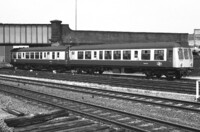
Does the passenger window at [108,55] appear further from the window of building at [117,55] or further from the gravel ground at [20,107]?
the gravel ground at [20,107]

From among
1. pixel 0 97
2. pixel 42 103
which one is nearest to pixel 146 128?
pixel 42 103

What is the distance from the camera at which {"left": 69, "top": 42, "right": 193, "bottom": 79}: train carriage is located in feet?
75.7

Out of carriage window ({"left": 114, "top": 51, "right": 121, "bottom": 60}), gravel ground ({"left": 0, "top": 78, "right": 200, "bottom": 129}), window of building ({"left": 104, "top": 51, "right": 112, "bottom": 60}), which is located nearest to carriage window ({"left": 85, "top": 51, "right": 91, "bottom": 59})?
window of building ({"left": 104, "top": 51, "right": 112, "bottom": 60})

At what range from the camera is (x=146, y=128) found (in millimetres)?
8148

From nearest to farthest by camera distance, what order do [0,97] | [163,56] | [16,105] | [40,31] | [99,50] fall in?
1. [16,105]
2. [0,97]
3. [163,56]
4. [99,50]
5. [40,31]

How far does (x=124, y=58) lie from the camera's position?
26.6 metres

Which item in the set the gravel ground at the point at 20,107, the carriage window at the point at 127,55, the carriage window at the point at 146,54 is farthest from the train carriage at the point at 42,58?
the gravel ground at the point at 20,107

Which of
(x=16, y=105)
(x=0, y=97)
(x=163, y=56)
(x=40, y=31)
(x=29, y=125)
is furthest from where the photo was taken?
(x=40, y=31)

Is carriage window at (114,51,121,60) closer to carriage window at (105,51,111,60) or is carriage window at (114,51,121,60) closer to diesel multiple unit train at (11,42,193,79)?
diesel multiple unit train at (11,42,193,79)

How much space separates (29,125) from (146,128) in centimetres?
331

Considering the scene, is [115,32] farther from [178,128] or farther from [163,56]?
[178,128]

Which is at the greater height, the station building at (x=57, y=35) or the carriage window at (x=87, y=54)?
the station building at (x=57, y=35)

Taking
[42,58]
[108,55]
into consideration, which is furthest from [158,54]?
[42,58]

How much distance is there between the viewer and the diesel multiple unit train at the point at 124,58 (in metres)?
23.2
